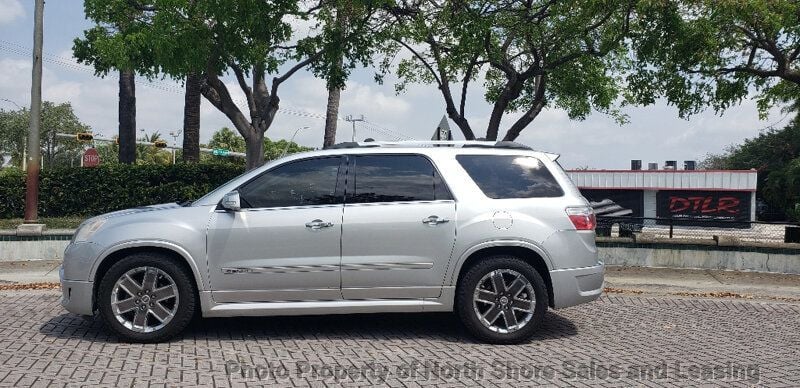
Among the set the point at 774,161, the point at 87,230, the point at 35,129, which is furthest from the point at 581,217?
the point at 774,161

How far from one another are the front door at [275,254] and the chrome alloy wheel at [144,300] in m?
0.41

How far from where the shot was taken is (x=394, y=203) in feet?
21.5

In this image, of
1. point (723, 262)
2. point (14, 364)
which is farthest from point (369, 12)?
point (14, 364)

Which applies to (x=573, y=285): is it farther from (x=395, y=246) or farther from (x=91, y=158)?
(x=91, y=158)

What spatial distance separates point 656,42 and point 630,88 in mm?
1505

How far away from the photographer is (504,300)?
21.2ft

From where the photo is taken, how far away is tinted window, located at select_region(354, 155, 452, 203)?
660cm

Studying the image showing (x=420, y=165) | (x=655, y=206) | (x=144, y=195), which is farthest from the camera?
(x=655, y=206)

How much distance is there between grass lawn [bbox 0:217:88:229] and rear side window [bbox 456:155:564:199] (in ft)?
37.8

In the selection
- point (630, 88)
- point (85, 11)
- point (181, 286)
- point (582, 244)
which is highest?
point (85, 11)

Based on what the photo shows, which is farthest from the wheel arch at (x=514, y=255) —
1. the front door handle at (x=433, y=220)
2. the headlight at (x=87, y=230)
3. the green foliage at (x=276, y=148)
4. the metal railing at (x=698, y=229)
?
the green foliage at (x=276, y=148)

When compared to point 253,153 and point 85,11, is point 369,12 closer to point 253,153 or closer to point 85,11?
point 253,153

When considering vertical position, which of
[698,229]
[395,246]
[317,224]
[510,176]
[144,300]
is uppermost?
[510,176]

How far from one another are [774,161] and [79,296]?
47.5 m
